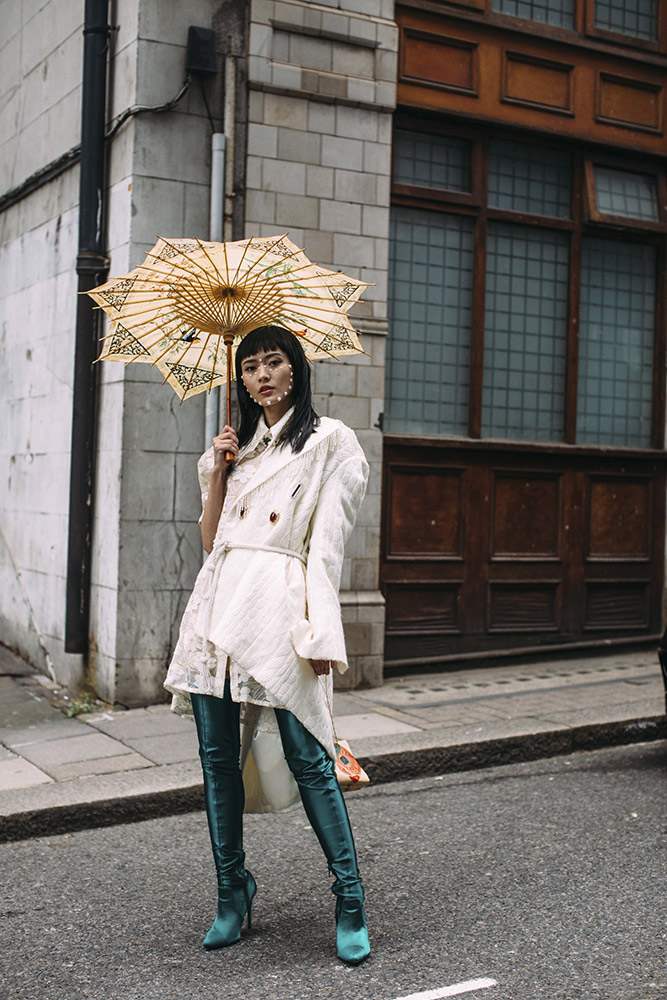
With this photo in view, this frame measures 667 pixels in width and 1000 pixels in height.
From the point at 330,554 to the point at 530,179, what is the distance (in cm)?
624

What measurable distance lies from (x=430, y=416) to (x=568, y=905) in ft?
16.5

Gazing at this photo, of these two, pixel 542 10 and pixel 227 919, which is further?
pixel 542 10

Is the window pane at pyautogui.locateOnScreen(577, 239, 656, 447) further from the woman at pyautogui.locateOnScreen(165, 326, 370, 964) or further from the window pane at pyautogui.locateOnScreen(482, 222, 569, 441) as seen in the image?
the woman at pyautogui.locateOnScreen(165, 326, 370, 964)

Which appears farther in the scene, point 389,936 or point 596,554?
point 596,554

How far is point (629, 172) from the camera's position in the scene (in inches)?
370

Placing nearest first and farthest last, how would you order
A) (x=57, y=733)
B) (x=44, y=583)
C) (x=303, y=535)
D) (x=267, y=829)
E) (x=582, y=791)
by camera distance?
(x=303, y=535) → (x=267, y=829) → (x=582, y=791) → (x=57, y=733) → (x=44, y=583)

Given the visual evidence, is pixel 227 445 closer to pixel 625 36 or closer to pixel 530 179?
pixel 530 179

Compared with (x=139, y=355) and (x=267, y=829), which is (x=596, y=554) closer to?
(x=267, y=829)

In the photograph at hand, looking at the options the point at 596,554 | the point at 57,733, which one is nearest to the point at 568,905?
the point at 57,733

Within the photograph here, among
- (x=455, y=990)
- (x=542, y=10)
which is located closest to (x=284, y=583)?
(x=455, y=990)

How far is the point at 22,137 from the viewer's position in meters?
8.94

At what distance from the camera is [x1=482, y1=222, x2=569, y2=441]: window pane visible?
8867 millimetres

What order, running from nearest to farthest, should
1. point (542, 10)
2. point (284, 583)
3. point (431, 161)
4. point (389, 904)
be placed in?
point (284, 583)
point (389, 904)
point (431, 161)
point (542, 10)

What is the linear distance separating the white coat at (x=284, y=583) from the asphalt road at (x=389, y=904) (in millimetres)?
780
